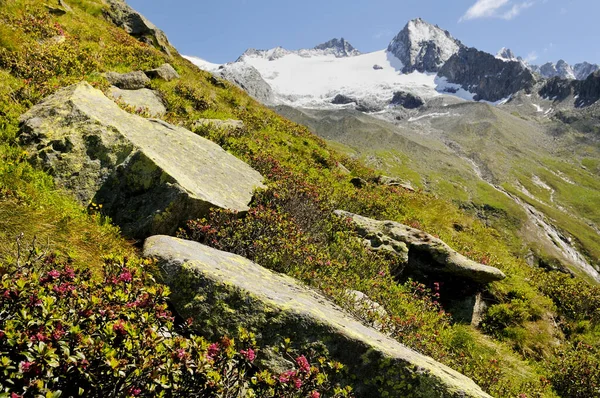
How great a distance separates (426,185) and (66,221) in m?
195

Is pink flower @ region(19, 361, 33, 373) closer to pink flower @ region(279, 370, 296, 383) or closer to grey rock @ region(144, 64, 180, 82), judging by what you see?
pink flower @ region(279, 370, 296, 383)

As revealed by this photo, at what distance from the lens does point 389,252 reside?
1250 centimetres

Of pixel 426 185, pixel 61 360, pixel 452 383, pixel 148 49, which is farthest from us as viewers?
pixel 426 185

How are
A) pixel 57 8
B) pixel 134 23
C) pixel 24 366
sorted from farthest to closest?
1. pixel 134 23
2. pixel 57 8
3. pixel 24 366

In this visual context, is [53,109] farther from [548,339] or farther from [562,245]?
[562,245]

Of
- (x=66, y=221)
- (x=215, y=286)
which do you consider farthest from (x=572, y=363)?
(x=66, y=221)

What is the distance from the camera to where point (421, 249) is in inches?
531

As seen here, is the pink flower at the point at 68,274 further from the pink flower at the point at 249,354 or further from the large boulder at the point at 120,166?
the large boulder at the point at 120,166

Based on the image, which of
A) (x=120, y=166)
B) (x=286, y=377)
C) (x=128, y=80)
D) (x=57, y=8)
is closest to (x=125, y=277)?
(x=286, y=377)

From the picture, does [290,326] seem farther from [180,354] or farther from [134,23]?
[134,23]

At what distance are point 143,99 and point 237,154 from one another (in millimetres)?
5265

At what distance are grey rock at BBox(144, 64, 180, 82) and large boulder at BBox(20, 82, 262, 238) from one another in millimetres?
9941

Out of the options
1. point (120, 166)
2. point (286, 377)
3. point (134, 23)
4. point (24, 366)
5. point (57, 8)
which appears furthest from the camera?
point (134, 23)

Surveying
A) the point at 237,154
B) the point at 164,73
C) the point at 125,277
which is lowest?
the point at 125,277
